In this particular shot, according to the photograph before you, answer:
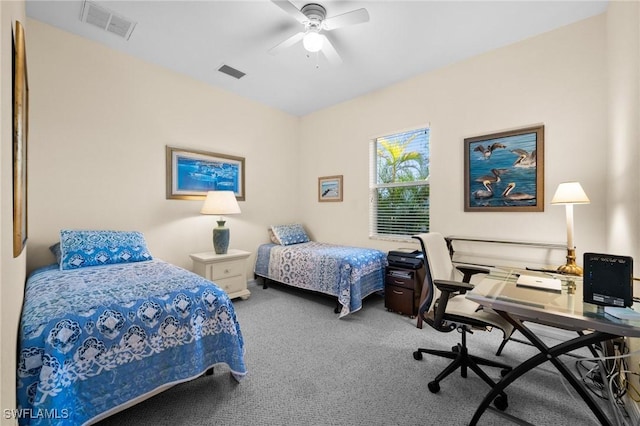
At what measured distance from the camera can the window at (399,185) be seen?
11.8ft

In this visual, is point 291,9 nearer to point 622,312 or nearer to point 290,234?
point 622,312

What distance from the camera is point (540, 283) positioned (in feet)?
5.60

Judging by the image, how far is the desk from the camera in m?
1.16

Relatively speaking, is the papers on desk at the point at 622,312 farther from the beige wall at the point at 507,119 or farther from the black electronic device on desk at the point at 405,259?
the black electronic device on desk at the point at 405,259

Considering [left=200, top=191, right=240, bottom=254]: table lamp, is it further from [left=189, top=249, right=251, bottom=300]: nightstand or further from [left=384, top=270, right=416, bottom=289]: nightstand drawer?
[left=384, top=270, right=416, bottom=289]: nightstand drawer

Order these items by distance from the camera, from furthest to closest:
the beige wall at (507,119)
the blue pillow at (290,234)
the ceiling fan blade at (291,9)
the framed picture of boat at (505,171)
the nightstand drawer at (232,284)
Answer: the blue pillow at (290,234)
the nightstand drawer at (232,284)
the framed picture of boat at (505,171)
the beige wall at (507,119)
the ceiling fan blade at (291,9)

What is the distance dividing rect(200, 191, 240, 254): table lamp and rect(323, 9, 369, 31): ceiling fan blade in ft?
7.36

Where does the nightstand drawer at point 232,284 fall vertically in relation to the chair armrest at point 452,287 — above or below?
below

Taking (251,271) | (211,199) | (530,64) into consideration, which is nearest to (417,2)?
(530,64)

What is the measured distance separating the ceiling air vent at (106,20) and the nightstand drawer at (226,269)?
2609 mm

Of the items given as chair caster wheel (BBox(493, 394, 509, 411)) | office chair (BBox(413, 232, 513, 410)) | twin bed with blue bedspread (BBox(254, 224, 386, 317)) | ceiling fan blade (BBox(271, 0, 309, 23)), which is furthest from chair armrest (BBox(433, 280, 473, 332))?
ceiling fan blade (BBox(271, 0, 309, 23))

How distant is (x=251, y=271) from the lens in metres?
4.28

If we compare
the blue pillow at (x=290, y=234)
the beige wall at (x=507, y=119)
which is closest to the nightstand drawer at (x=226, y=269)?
the blue pillow at (x=290, y=234)

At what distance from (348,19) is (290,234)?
305cm
